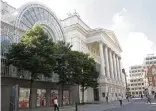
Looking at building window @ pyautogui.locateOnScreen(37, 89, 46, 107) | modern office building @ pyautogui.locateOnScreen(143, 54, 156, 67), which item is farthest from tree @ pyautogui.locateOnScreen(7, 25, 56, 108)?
modern office building @ pyautogui.locateOnScreen(143, 54, 156, 67)

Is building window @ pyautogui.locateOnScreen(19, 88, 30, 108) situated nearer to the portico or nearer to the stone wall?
the stone wall

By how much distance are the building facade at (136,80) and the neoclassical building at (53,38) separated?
85981 millimetres

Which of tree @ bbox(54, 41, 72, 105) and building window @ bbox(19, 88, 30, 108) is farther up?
tree @ bbox(54, 41, 72, 105)

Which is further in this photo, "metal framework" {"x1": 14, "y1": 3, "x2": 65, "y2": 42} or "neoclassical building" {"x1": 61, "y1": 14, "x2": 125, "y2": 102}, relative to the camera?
"neoclassical building" {"x1": 61, "y1": 14, "x2": 125, "y2": 102}

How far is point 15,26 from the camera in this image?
30688mm

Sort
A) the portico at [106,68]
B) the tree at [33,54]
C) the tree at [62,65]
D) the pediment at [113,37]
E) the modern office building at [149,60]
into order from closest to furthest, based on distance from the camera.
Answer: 1. the tree at [33,54]
2. the tree at [62,65]
3. the portico at [106,68]
4. the pediment at [113,37]
5. the modern office building at [149,60]

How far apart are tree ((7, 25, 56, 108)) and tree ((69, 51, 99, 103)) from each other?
368 inches

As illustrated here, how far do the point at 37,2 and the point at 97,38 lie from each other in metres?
27.9

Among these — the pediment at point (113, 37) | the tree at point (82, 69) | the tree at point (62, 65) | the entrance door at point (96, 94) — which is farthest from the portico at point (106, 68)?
the tree at point (62, 65)

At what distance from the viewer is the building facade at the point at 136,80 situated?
150 meters

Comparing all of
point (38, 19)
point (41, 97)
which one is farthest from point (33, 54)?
point (38, 19)

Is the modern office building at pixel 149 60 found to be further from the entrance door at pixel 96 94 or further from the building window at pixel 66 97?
the building window at pixel 66 97

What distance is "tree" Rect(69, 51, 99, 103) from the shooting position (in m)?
36.6

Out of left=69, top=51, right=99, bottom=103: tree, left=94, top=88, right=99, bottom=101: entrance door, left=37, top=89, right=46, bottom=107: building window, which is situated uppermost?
left=69, top=51, right=99, bottom=103: tree
